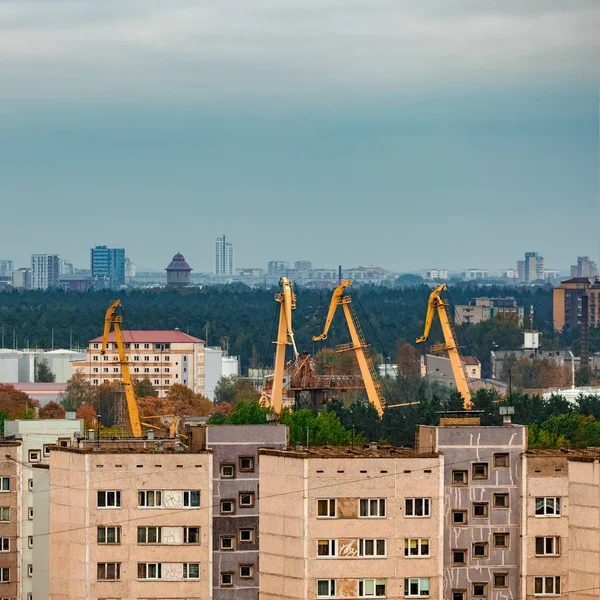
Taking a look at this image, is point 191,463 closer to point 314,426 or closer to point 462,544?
point 462,544

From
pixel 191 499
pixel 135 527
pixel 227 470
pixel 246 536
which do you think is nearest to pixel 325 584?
pixel 246 536

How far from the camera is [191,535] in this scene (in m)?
52.4

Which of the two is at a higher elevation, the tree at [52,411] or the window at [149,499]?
the tree at [52,411]

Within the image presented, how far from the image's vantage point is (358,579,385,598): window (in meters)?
50.6

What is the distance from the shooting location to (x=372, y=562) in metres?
50.8

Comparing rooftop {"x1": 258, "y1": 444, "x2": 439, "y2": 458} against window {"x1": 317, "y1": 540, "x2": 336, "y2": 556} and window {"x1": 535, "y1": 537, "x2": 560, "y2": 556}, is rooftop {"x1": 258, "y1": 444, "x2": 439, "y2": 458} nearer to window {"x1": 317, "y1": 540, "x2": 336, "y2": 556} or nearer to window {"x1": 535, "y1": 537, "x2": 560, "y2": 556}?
window {"x1": 317, "y1": 540, "x2": 336, "y2": 556}

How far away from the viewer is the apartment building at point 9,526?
58844 mm

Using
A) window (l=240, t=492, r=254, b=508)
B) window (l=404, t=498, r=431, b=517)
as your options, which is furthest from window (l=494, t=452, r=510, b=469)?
window (l=240, t=492, r=254, b=508)

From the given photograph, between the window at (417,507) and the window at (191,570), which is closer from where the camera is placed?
the window at (417,507)

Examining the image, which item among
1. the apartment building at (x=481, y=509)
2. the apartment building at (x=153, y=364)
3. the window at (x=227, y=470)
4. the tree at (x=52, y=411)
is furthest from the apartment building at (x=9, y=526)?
the apartment building at (x=153, y=364)

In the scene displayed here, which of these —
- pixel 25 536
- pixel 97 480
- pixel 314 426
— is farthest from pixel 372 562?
pixel 314 426

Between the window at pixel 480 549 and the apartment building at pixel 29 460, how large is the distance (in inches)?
369

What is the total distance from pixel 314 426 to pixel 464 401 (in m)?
24.4

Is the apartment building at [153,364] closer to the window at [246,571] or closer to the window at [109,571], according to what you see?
the window at [246,571]
